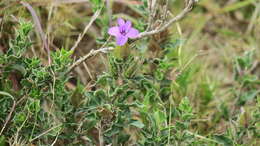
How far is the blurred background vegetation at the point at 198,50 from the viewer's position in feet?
6.30

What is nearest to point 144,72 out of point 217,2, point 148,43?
point 148,43

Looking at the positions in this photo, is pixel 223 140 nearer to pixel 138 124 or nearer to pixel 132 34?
Answer: pixel 138 124

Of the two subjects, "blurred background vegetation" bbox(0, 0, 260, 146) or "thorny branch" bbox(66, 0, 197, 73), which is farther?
"blurred background vegetation" bbox(0, 0, 260, 146)

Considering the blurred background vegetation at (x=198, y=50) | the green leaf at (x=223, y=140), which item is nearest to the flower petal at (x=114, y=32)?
the blurred background vegetation at (x=198, y=50)

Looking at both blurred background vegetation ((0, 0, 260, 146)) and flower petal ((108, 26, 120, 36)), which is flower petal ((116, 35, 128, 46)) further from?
blurred background vegetation ((0, 0, 260, 146))

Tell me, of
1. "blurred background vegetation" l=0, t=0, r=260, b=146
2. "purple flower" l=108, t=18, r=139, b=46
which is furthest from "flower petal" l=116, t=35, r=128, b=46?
"blurred background vegetation" l=0, t=0, r=260, b=146

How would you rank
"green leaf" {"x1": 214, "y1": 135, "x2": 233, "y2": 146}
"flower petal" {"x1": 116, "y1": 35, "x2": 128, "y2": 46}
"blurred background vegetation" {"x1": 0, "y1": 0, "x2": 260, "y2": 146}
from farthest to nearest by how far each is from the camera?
"blurred background vegetation" {"x1": 0, "y1": 0, "x2": 260, "y2": 146}, "green leaf" {"x1": 214, "y1": 135, "x2": 233, "y2": 146}, "flower petal" {"x1": 116, "y1": 35, "x2": 128, "y2": 46}

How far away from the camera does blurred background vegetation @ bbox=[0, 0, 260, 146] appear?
192 cm

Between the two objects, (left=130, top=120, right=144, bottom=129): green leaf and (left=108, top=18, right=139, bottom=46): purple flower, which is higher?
(left=108, top=18, right=139, bottom=46): purple flower

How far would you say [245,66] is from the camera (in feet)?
6.75

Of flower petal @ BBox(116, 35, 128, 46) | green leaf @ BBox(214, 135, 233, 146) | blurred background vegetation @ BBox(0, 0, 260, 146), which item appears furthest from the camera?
blurred background vegetation @ BBox(0, 0, 260, 146)

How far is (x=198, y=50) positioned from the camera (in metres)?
Answer: 2.60

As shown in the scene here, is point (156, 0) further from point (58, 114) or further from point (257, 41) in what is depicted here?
point (257, 41)

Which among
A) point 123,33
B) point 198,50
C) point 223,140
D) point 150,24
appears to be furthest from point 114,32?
point 198,50
